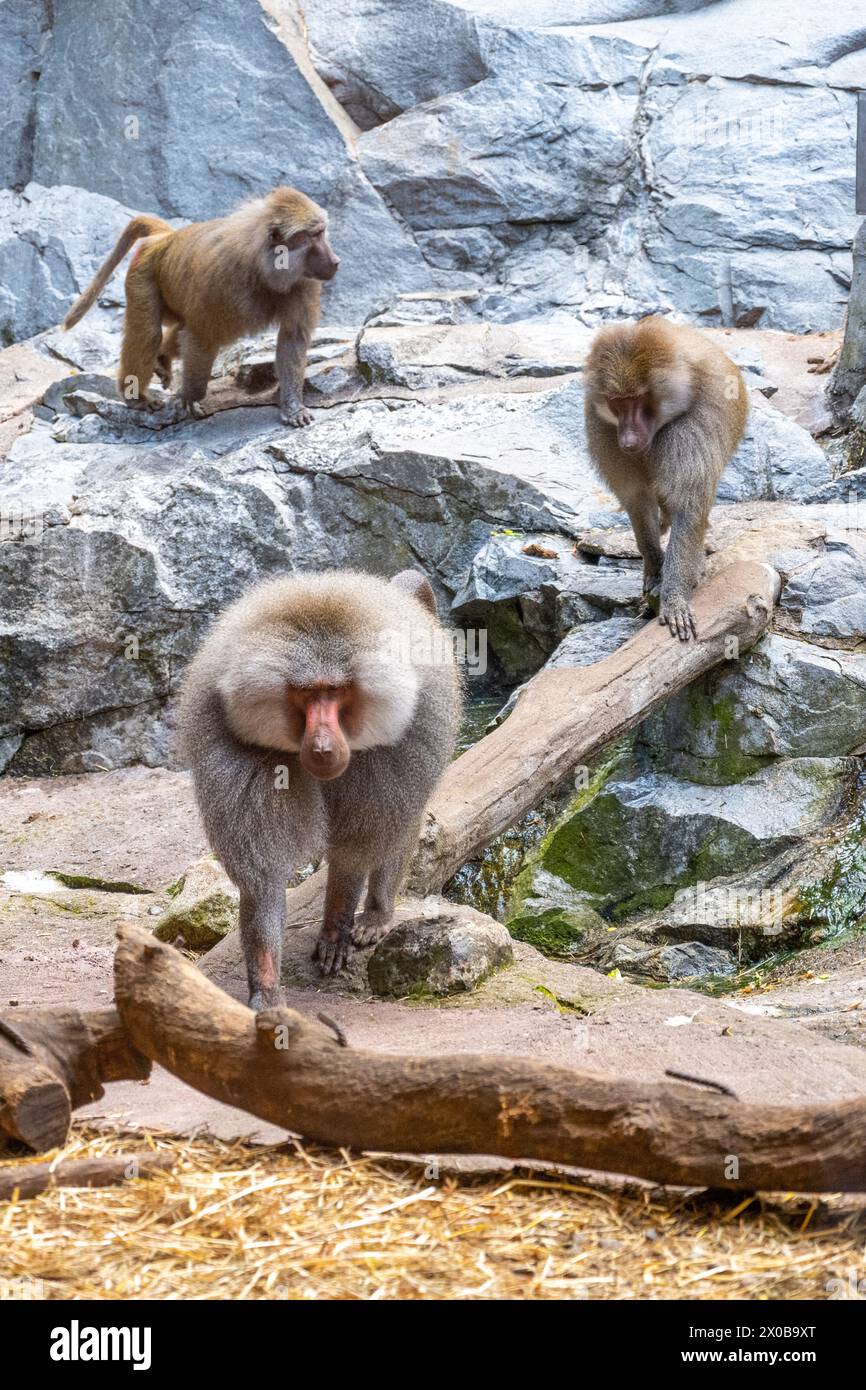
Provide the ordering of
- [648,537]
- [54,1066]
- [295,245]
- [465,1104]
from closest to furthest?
[465,1104], [54,1066], [648,537], [295,245]

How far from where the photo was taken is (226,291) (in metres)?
8.14

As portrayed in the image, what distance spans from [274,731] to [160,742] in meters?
4.37

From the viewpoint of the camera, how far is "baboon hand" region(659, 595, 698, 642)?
6.17 m

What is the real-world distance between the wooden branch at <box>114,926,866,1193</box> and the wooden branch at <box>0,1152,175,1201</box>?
0.20 metres

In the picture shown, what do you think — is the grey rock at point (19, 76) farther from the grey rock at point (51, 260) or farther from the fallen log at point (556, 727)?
the fallen log at point (556, 727)

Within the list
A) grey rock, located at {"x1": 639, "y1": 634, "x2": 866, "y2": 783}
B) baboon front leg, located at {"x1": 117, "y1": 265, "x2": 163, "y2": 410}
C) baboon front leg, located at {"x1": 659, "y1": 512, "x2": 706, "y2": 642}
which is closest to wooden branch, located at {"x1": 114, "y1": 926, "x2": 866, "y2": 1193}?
baboon front leg, located at {"x1": 659, "y1": 512, "x2": 706, "y2": 642}

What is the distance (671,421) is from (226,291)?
3.20 meters

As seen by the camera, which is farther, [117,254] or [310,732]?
[117,254]

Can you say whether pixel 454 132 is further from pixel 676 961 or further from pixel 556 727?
pixel 676 961

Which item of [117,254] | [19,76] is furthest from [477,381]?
[19,76]

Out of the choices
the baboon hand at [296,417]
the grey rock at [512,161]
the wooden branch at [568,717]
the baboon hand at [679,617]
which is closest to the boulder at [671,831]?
the wooden branch at [568,717]

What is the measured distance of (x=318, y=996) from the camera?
175 inches

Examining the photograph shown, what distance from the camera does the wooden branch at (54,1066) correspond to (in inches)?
110

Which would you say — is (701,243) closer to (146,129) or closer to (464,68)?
(464,68)
